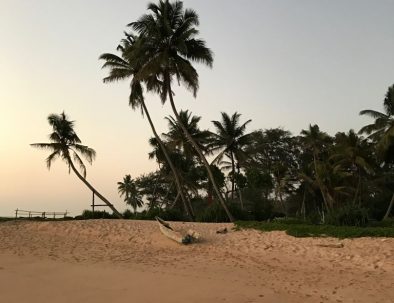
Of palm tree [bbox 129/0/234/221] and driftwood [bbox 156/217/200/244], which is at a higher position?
palm tree [bbox 129/0/234/221]

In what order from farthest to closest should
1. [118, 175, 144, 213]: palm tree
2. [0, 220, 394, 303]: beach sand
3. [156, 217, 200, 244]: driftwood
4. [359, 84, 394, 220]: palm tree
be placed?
1. [118, 175, 144, 213]: palm tree
2. [359, 84, 394, 220]: palm tree
3. [156, 217, 200, 244]: driftwood
4. [0, 220, 394, 303]: beach sand

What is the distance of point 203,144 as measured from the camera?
115ft

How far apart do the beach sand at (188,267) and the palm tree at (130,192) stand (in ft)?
141

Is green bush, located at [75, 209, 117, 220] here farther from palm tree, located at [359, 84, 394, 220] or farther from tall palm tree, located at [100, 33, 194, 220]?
palm tree, located at [359, 84, 394, 220]

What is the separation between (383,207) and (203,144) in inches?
737

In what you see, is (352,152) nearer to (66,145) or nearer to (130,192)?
(66,145)

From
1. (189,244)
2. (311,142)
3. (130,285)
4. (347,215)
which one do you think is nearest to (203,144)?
(311,142)

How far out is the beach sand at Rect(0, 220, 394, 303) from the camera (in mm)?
9789

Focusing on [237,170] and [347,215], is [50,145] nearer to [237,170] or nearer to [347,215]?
[237,170]

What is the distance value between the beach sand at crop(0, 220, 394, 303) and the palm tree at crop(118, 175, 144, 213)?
42.9 meters

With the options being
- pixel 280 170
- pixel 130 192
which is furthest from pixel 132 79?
pixel 130 192

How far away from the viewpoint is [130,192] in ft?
216

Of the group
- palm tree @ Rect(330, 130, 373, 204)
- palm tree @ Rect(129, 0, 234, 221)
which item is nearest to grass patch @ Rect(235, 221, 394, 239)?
palm tree @ Rect(129, 0, 234, 221)

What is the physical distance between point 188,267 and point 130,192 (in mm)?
53803
